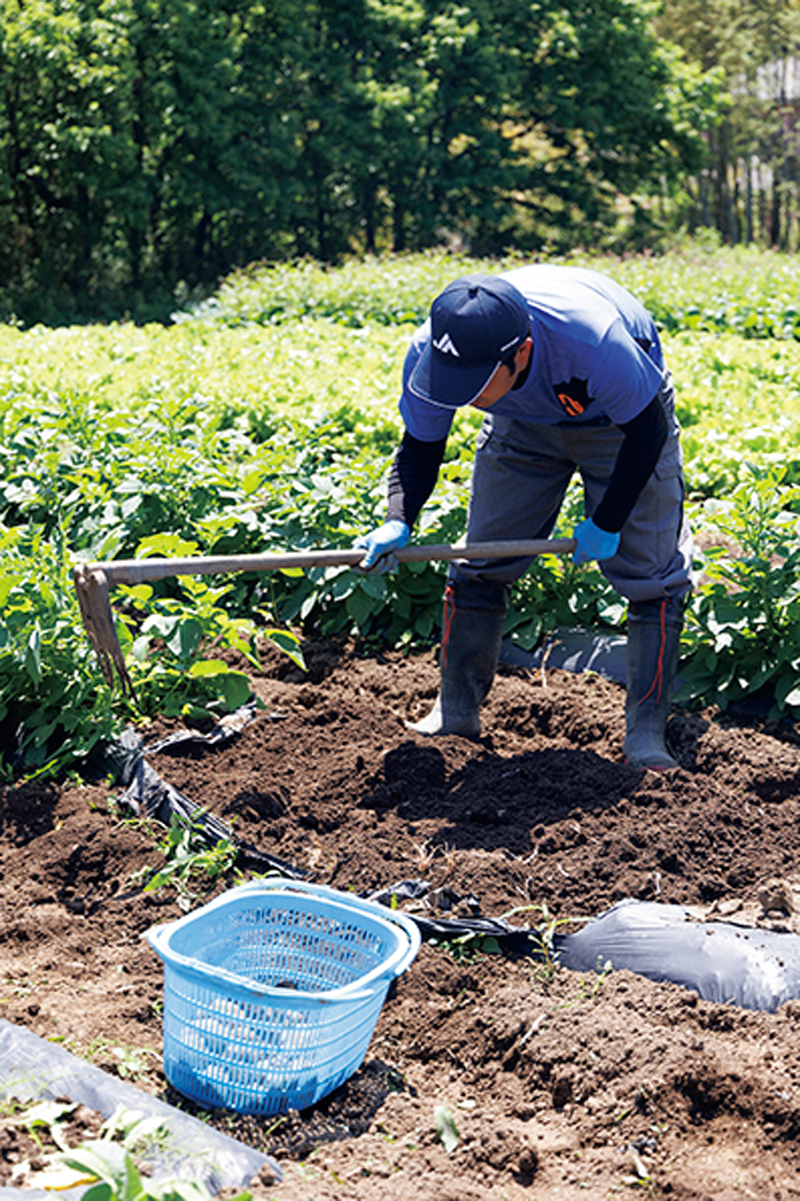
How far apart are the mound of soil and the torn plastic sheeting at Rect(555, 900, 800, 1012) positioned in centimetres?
6

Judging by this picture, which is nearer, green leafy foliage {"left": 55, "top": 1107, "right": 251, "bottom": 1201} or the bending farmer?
green leafy foliage {"left": 55, "top": 1107, "right": 251, "bottom": 1201}

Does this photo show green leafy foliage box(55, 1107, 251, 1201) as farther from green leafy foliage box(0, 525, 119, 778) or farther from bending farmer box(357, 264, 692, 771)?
bending farmer box(357, 264, 692, 771)

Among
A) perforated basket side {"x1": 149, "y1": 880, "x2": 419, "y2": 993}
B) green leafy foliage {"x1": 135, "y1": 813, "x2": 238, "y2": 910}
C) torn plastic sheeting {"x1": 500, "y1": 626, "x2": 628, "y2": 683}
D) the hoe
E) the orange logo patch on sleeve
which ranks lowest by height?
torn plastic sheeting {"x1": 500, "y1": 626, "x2": 628, "y2": 683}

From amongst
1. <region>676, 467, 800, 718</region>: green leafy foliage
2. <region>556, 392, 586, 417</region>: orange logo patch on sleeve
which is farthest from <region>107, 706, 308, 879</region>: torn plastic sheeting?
<region>676, 467, 800, 718</region>: green leafy foliage

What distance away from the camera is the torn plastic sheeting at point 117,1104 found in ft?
6.66

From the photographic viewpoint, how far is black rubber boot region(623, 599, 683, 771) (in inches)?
150

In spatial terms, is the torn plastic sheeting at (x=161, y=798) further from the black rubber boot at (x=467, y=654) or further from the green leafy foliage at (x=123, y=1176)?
the green leafy foliage at (x=123, y=1176)

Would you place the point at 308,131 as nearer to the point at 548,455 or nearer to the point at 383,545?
the point at 548,455

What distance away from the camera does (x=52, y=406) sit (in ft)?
20.8

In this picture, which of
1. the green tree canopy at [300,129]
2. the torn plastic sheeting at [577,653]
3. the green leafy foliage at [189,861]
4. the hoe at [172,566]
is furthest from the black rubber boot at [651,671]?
the green tree canopy at [300,129]

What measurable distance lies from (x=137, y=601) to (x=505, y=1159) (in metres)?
2.17

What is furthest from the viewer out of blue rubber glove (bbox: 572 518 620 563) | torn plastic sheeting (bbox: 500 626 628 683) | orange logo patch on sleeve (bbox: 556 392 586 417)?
torn plastic sheeting (bbox: 500 626 628 683)

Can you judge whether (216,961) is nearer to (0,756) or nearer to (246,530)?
(0,756)

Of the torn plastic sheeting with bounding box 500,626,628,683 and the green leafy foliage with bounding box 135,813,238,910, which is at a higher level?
the green leafy foliage with bounding box 135,813,238,910
